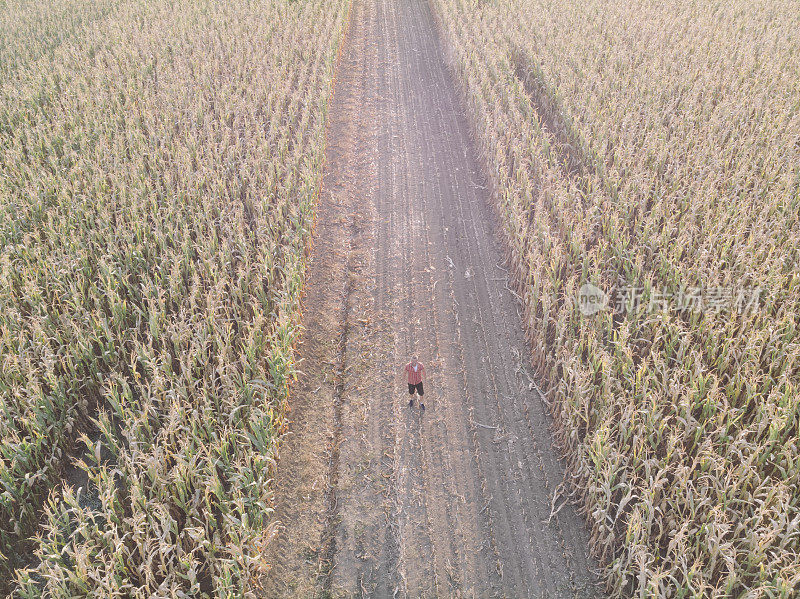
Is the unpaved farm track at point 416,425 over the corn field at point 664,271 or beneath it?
beneath

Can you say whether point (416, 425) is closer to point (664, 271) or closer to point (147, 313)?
point (147, 313)

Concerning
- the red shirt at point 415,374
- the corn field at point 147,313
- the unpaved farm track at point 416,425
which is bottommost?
the unpaved farm track at point 416,425

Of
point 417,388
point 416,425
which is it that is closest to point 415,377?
point 417,388

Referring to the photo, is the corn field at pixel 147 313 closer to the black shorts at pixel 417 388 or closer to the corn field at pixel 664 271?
the black shorts at pixel 417 388

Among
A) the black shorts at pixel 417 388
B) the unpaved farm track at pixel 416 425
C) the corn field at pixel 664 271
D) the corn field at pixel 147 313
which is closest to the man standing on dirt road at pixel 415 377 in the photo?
the black shorts at pixel 417 388

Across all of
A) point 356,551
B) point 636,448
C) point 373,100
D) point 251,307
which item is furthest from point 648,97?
point 356,551

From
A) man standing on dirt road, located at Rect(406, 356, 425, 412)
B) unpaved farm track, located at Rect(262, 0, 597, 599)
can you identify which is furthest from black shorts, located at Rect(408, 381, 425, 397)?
unpaved farm track, located at Rect(262, 0, 597, 599)

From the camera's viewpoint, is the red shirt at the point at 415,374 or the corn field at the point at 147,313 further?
the red shirt at the point at 415,374
